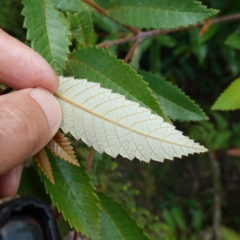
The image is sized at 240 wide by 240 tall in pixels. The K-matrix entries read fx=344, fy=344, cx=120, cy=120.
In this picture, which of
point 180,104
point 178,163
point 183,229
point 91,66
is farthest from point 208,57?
point 91,66

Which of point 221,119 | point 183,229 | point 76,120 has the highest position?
point 76,120

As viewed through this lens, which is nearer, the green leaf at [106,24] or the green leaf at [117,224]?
the green leaf at [117,224]

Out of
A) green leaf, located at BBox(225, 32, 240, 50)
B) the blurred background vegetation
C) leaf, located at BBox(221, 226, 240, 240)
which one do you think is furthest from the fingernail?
leaf, located at BBox(221, 226, 240, 240)

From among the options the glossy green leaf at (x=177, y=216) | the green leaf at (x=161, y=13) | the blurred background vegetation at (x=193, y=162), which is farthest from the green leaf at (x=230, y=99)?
the glossy green leaf at (x=177, y=216)

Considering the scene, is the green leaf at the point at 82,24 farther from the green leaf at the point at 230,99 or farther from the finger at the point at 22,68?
the green leaf at the point at 230,99

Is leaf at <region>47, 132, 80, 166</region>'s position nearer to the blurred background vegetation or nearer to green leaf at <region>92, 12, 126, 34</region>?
green leaf at <region>92, 12, 126, 34</region>

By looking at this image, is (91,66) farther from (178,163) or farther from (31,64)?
(178,163)
